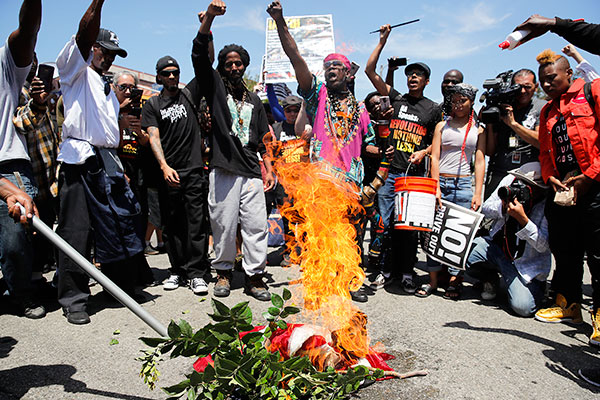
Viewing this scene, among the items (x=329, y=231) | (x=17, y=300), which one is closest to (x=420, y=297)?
(x=329, y=231)

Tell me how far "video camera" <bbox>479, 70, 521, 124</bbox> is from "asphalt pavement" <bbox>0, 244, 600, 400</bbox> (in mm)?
2242

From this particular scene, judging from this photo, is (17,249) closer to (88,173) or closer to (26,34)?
(88,173)

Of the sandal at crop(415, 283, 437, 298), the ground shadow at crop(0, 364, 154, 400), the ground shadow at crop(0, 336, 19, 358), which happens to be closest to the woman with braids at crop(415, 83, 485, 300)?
the sandal at crop(415, 283, 437, 298)

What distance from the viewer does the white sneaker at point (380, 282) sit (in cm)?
523

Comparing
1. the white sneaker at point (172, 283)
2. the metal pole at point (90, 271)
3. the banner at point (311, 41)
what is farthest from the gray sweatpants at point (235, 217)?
the metal pole at point (90, 271)

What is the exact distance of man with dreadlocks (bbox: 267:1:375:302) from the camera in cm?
377

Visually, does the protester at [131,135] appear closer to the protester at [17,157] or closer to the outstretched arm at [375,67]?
the protester at [17,157]

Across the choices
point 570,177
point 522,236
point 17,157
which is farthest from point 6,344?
point 570,177

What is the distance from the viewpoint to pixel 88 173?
159 inches

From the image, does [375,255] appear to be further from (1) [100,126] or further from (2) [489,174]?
(1) [100,126]

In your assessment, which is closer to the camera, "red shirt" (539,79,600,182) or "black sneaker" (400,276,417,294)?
"red shirt" (539,79,600,182)

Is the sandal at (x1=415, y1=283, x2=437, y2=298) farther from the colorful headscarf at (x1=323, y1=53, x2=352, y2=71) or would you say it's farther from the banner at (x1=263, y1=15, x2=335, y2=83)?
the banner at (x1=263, y1=15, x2=335, y2=83)

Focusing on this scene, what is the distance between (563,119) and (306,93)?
252 cm

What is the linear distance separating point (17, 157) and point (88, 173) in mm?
601
